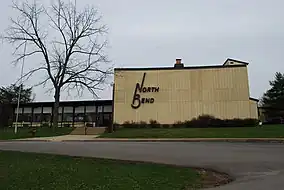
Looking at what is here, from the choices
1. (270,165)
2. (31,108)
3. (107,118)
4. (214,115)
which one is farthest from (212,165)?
(31,108)

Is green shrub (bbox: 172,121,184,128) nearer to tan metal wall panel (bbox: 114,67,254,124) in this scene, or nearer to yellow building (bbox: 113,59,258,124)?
yellow building (bbox: 113,59,258,124)

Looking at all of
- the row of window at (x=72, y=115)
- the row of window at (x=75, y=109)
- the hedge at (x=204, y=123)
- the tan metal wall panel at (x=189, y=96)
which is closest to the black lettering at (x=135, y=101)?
the tan metal wall panel at (x=189, y=96)

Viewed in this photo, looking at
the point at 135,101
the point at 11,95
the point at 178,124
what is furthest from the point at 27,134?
the point at 11,95

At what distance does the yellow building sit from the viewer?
41.5 meters

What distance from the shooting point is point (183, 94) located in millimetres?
42062

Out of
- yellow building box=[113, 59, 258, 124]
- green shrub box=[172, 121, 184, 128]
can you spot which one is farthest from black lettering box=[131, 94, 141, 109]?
green shrub box=[172, 121, 184, 128]

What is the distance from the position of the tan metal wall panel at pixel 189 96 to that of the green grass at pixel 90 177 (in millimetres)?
30760

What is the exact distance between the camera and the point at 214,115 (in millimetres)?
41375

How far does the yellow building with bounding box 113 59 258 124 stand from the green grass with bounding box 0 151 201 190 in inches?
1213

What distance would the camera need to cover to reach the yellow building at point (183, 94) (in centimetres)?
4150

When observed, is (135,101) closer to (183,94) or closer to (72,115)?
(183,94)

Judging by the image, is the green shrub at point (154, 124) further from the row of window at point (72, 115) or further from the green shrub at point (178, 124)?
the row of window at point (72, 115)

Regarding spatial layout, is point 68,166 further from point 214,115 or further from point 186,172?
point 214,115

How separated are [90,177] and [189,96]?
34031mm
